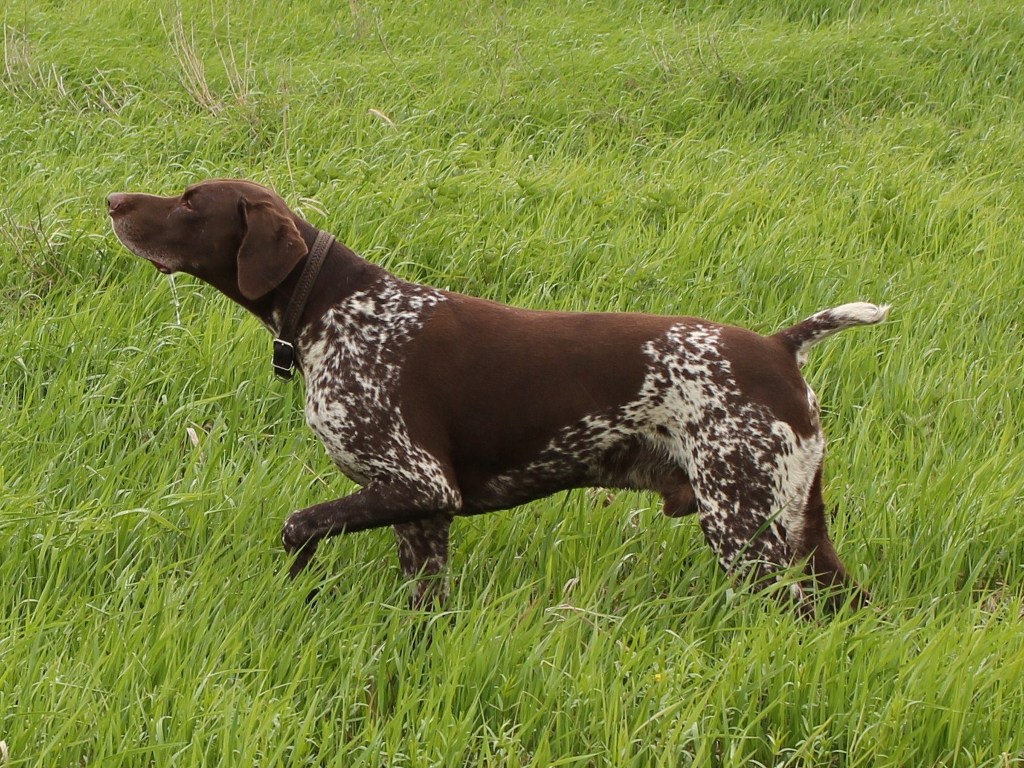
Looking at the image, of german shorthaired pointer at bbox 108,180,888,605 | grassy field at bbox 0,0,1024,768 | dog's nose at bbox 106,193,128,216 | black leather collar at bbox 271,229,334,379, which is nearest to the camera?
grassy field at bbox 0,0,1024,768

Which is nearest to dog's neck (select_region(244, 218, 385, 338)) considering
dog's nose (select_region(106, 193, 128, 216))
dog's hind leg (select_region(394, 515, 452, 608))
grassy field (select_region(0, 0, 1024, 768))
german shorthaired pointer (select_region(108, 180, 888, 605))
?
german shorthaired pointer (select_region(108, 180, 888, 605))

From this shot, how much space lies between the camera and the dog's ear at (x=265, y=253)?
157 inches

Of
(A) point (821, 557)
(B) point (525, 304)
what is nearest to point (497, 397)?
(A) point (821, 557)

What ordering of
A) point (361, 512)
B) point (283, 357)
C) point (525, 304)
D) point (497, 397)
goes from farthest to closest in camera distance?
point (525, 304)
point (283, 357)
point (497, 397)
point (361, 512)

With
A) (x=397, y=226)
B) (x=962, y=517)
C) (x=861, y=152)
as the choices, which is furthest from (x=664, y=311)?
(x=861, y=152)

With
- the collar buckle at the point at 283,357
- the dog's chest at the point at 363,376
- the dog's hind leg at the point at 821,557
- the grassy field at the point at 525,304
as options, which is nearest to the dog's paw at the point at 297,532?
the grassy field at the point at 525,304

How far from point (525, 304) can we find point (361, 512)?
2.26m

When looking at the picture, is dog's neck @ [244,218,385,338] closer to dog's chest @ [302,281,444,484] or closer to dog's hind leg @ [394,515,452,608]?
dog's chest @ [302,281,444,484]

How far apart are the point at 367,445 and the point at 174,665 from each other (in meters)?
0.96

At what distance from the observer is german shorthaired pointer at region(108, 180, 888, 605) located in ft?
12.8

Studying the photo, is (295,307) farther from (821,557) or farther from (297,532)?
(821,557)

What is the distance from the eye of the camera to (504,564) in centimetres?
429

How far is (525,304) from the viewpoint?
598 cm

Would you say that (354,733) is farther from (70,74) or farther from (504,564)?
(70,74)
